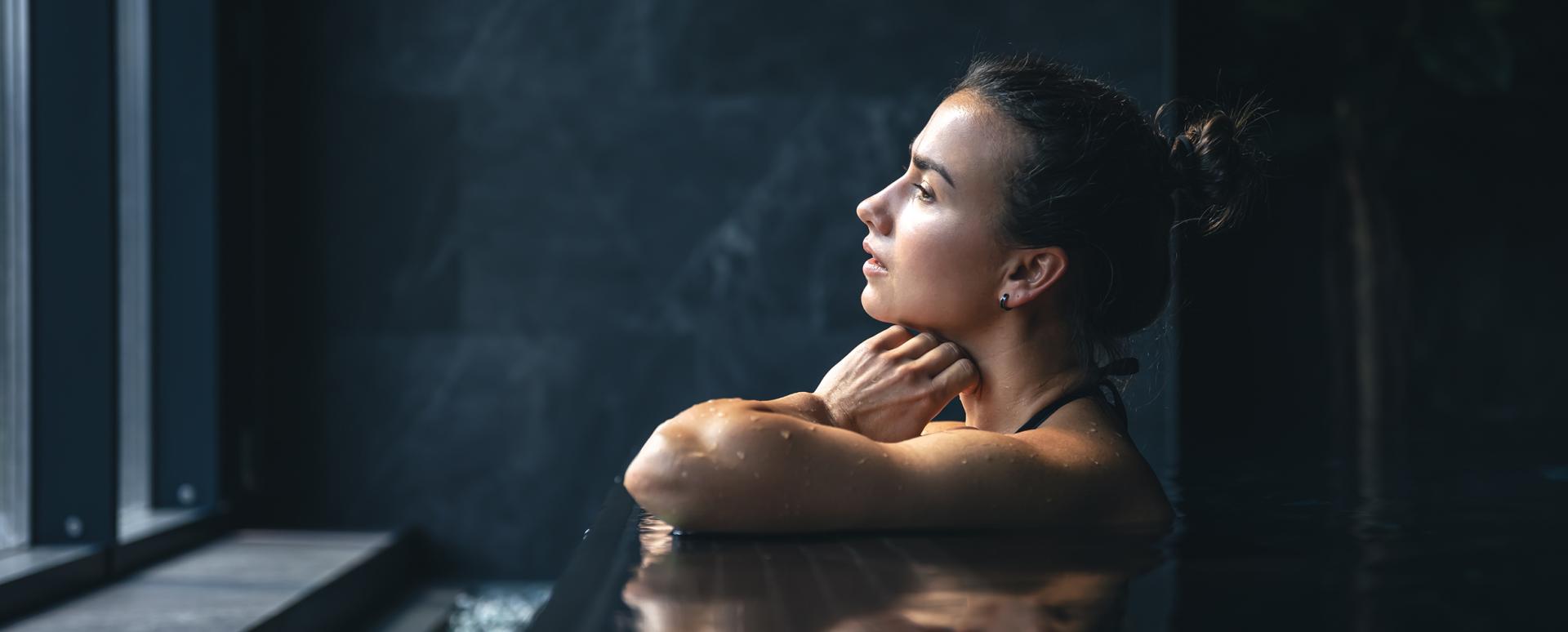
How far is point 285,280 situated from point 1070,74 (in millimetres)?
3014

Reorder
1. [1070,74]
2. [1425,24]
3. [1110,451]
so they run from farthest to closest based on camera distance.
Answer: [1425,24] < [1070,74] < [1110,451]

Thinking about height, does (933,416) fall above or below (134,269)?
below

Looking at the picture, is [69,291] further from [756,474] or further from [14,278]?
[756,474]

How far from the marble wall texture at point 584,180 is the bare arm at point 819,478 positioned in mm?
2616

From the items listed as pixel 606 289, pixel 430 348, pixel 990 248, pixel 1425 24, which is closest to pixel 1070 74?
pixel 990 248

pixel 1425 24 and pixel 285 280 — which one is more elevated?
pixel 1425 24

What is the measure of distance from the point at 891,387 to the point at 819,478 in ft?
0.69

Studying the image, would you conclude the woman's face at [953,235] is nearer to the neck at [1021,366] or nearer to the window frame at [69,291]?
the neck at [1021,366]

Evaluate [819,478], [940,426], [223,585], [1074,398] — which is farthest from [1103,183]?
[223,585]

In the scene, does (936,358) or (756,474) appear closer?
(756,474)

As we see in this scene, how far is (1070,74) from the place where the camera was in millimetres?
1197

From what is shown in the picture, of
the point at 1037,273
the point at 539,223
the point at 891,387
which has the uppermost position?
the point at 539,223

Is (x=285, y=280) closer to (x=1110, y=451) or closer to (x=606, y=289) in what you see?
(x=606, y=289)

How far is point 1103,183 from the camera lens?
3.69 feet
